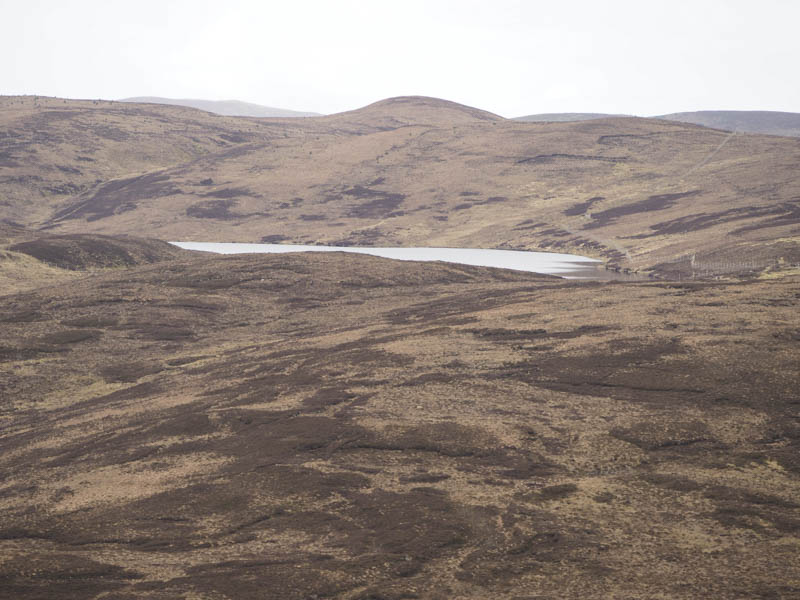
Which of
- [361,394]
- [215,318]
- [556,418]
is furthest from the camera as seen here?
[215,318]

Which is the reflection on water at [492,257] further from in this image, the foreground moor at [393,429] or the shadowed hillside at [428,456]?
the shadowed hillside at [428,456]

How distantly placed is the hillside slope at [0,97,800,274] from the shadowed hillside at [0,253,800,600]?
42183 millimetres

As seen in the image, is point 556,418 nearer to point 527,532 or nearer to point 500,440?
point 500,440

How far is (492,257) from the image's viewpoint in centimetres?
9281

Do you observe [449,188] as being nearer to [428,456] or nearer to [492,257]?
[492,257]

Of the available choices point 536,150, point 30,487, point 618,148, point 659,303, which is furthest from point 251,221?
point 30,487

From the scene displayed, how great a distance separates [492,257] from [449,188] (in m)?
40.0

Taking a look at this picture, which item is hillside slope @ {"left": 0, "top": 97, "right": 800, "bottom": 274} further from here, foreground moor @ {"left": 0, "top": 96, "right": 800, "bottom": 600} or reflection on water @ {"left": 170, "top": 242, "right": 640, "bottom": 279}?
foreground moor @ {"left": 0, "top": 96, "right": 800, "bottom": 600}

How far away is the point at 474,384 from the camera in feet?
95.4

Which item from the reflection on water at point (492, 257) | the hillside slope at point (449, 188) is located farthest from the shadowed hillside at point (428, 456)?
the hillside slope at point (449, 188)

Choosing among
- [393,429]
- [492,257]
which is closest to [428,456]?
[393,429]

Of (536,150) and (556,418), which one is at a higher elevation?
(536,150)

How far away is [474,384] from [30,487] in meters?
14.3

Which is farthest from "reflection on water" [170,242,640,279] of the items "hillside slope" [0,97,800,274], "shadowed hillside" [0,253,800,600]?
"shadowed hillside" [0,253,800,600]
